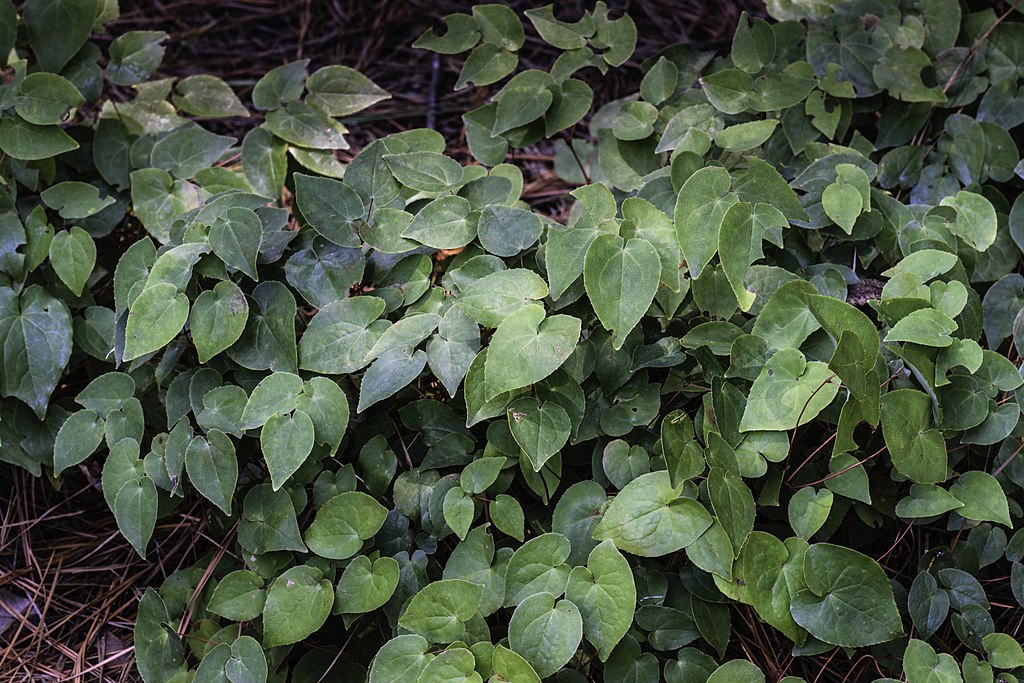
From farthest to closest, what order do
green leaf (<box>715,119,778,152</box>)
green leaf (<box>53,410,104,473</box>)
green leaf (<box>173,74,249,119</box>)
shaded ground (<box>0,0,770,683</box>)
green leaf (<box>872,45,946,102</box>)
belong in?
1. shaded ground (<box>0,0,770,683</box>)
2. green leaf (<box>173,74,249,119</box>)
3. green leaf (<box>872,45,946,102</box>)
4. green leaf (<box>715,119,778,152</box>)
5. green leaf (<box>53,410,104,473</box>)

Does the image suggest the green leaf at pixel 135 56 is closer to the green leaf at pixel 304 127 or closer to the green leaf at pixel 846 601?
the green leaf at pixel 304 127

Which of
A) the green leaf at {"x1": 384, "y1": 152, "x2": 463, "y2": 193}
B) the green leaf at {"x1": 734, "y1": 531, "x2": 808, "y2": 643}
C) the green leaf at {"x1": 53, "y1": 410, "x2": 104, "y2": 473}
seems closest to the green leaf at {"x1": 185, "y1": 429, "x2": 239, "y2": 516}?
the green leaf at {"x1": 53, "y1": 410, "x2": 104, "y2": 473}

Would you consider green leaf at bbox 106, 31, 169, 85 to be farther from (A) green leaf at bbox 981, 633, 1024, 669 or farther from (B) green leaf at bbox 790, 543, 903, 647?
(A) green leaf at bbox 981, 633, 1024, 669

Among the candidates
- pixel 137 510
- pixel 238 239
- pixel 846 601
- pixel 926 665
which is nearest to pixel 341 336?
pixel 238 239

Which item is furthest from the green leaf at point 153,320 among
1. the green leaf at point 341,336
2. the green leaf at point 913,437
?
the green leaf at point 913,437

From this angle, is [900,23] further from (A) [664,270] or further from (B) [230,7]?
(B) [230,7]

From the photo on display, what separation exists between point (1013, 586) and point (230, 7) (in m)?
2.91

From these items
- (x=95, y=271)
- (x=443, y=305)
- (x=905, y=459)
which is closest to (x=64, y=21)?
(x=95, y=271)

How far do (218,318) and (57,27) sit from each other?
0.96m

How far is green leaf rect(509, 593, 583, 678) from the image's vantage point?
1.36m

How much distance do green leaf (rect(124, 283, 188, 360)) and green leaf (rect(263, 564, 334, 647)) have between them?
52 centimetres

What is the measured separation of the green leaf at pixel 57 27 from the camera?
6.39 ft

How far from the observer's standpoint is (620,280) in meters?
1.44

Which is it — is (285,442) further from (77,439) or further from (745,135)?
(745,135)
